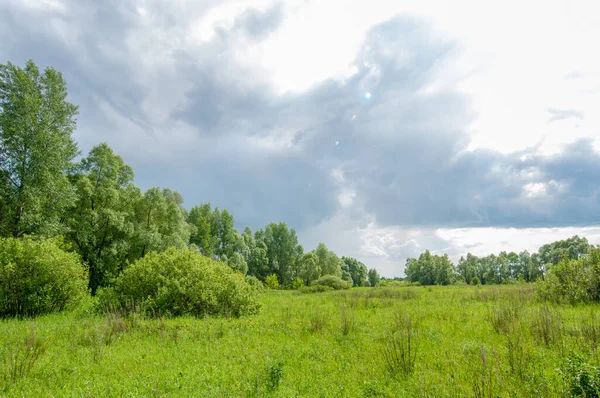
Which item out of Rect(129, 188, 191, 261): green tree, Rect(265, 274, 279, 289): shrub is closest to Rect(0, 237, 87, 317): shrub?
Rect(129, 188, 191, 261): green tree

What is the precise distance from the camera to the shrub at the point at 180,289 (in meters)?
15.7

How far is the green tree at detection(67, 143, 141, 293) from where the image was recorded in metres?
30.7

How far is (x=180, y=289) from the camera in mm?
15484

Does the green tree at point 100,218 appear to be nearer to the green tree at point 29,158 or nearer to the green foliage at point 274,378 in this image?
the green tree at point 29,158

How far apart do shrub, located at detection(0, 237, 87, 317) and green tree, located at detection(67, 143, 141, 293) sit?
47.3ft

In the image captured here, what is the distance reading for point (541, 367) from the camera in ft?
23.1

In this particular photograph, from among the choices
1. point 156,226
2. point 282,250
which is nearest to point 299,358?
point 156,226

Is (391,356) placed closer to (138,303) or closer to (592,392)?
(592,392)

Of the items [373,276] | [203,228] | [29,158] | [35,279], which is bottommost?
[373,276]

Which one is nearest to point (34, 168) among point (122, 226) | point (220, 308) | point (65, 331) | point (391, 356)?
point (122, 226)

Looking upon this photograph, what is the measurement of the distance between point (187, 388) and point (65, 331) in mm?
8253

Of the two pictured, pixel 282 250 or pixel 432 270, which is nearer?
pixel 282 250

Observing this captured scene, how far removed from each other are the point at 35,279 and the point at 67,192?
12.2 metres

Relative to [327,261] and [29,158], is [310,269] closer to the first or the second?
[327,261]
